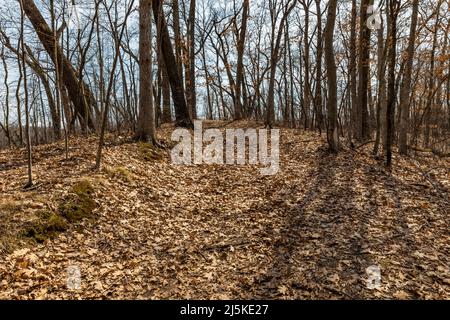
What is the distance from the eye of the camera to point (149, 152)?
7.88 m

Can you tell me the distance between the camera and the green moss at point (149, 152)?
25.0 feet

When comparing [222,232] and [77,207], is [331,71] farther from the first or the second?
[77,207]

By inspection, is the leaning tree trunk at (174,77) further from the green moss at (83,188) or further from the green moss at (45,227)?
the green moss at (45,227)

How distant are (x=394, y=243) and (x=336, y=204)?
5.01 feet

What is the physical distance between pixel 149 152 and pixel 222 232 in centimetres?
386

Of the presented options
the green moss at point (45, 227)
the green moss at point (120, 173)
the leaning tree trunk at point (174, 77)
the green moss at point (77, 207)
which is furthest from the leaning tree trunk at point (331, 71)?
the green moss at point (45, 227)

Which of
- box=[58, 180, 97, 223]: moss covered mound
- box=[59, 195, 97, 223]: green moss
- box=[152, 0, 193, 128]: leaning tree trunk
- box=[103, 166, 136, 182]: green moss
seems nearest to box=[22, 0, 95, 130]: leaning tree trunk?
box=[152, 0, 193, 128]: leaning tree trunk

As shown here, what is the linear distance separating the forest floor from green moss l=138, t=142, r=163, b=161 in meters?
0.06

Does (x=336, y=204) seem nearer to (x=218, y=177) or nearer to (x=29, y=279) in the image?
(x=218, y=177)
